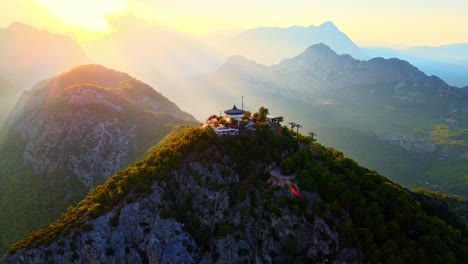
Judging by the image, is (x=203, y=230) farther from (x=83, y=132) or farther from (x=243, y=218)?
(x=83, y=132)

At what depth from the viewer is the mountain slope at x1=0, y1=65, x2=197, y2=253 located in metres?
126

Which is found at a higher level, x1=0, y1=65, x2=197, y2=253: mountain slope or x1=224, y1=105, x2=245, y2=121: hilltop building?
x1=224, y1=105, x2=245, y2=121: hilltop building

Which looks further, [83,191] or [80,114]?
[80,114]

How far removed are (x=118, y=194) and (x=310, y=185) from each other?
52.9 meters

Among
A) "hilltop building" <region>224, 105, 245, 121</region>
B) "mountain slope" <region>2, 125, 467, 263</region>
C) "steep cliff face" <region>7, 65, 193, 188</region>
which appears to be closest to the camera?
"mountain slope" <region>2, 125, 467, 263</region>

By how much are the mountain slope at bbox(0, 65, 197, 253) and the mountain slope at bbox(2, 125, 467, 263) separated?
55.2 metres

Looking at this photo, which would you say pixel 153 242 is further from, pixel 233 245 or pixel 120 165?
pixel 120 165

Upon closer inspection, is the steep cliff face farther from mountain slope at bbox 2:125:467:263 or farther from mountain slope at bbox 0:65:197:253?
mountain slope at bbox 2:125:467:263

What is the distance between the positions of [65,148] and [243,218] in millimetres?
115504

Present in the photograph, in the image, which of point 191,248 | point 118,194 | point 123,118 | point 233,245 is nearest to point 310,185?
point 233,245

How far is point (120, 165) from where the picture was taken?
5856 inches

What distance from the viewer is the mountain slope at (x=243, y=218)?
67750 millimetres

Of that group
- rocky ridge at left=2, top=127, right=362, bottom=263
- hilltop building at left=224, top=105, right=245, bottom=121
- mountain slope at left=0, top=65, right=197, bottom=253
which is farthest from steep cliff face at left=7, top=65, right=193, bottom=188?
hilltop building at left=224, top=105, right=245, bottom=121

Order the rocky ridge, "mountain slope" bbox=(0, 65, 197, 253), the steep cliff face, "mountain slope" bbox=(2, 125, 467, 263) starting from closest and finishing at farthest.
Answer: "mountain slope" bbox=(2, 125, 467, 263) < the rocky ridge < "mountain slope" bbox=(0, 65, 197, 253) < the steep cliff face
